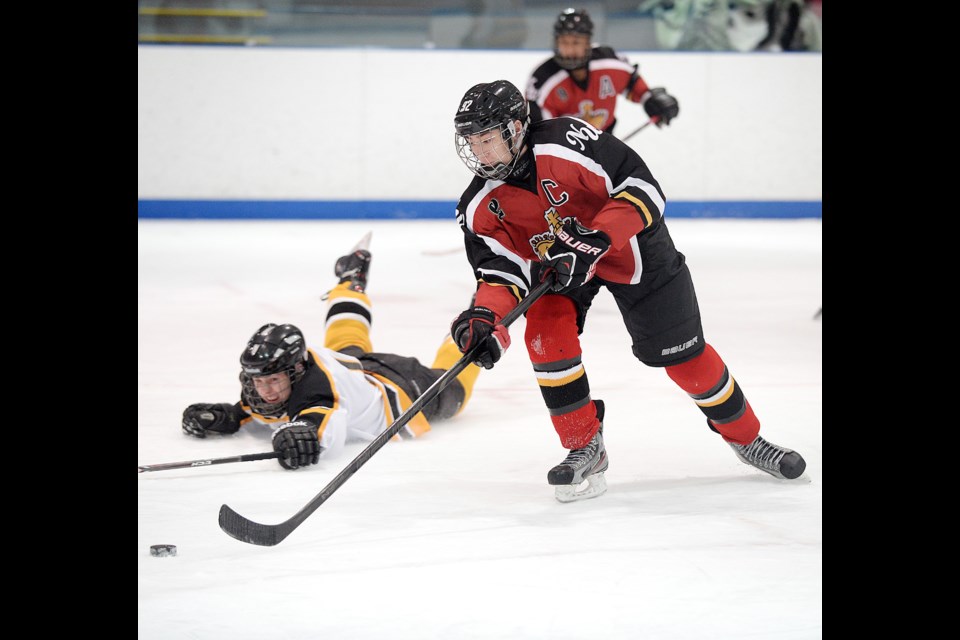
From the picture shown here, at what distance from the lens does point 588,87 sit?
5.94 m

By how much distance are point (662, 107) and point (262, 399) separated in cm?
338

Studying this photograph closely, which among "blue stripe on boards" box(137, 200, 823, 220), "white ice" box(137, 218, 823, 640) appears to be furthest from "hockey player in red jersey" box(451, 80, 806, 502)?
"blue stripe on boards" box(137, 200, 823, 220)

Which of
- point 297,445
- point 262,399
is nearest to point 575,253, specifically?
point 297,445

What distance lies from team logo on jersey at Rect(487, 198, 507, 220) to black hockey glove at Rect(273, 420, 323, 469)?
2.25 ft

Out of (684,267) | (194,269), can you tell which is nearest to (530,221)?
(684,267)

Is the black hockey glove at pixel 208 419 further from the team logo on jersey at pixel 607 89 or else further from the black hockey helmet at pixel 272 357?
the team logo on jersey at pixel 607 89

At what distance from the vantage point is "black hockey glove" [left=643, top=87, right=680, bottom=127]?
18.7 feet

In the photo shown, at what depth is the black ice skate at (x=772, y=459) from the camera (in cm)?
263

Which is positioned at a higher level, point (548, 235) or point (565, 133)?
point (565, 133)

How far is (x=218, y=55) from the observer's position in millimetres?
8492

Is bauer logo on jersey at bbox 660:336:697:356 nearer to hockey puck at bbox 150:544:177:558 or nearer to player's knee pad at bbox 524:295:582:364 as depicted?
player's knee pad at bbox 524:295:582:364

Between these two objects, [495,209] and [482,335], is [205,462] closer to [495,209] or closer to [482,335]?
[482,335]
